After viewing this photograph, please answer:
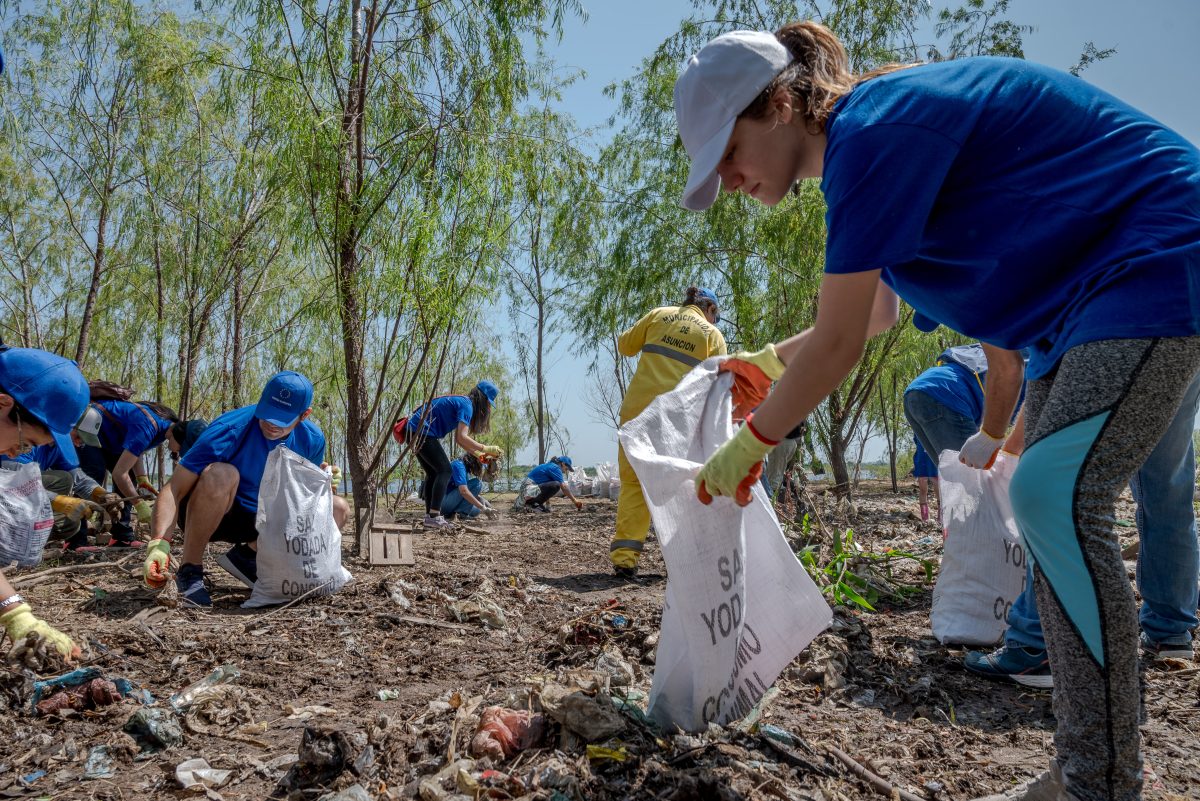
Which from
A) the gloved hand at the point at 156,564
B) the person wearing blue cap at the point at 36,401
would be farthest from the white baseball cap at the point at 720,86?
the gloved hand at the point at 156,564

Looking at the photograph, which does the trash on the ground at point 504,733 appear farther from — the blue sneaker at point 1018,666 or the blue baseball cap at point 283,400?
the blue baseball cap at point 283,400

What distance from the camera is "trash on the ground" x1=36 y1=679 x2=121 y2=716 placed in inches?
82.7

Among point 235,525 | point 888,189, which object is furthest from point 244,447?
point 888,189

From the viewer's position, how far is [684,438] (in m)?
1.81

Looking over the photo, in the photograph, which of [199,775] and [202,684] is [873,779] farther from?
[202,684]

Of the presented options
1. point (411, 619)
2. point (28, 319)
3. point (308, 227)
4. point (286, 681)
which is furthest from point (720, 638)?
point (28, 319)

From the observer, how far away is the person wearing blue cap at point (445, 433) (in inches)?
270

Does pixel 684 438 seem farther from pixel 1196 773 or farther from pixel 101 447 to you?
pixel 101 447

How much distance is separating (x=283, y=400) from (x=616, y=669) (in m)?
2.21

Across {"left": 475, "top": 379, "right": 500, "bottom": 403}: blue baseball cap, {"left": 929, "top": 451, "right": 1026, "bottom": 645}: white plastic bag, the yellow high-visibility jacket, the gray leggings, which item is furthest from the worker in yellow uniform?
{"left": 475, "top": 379, "right": 500, "bottom": 403}: blue baseball cap

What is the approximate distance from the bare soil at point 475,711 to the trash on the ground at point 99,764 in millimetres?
10

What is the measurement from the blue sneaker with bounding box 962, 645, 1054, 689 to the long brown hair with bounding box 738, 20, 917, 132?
5.79ft

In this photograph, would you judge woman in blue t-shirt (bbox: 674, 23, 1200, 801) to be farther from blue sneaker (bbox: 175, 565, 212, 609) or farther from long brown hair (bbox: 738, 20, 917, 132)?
blue sneaker (bbox: 175, 565, 212, 609)

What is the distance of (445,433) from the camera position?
7.21 metres
